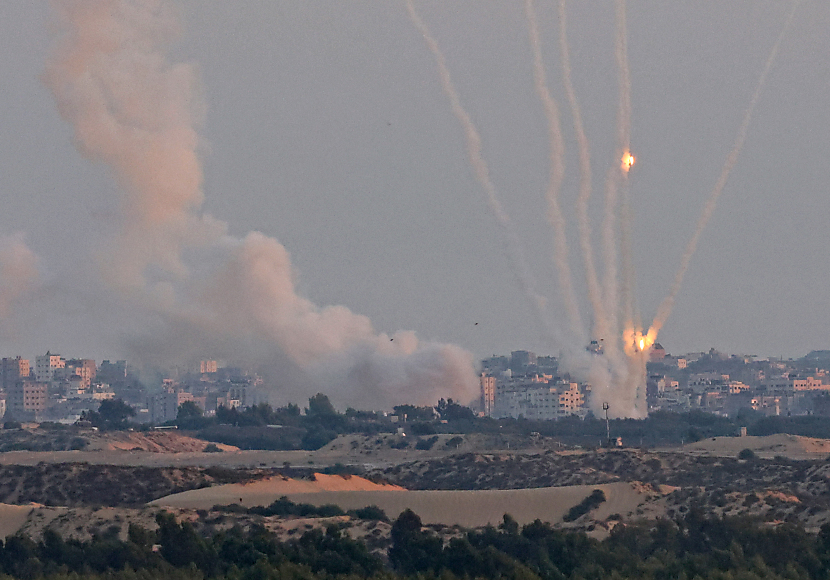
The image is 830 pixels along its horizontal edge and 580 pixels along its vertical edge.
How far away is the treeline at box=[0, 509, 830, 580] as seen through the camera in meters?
56.8

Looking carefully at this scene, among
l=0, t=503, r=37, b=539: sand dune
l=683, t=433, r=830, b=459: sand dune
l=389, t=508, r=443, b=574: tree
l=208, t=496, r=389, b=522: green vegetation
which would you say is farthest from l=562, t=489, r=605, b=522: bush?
l=683, t=433, r=830, b=459: sand dune

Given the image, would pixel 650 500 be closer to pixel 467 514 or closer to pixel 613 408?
pixel 467 514

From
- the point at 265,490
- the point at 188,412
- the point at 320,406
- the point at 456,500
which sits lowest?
the point at 456,500

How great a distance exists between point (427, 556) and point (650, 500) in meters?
22.9

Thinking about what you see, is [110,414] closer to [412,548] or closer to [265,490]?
[265,490]

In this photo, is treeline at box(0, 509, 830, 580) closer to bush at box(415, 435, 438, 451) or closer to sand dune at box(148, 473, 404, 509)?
sand dune at box(148, 473, 404, 509)

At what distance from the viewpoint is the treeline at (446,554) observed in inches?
2238

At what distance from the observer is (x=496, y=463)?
113m

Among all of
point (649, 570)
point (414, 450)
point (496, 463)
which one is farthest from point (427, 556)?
point (414, 450)

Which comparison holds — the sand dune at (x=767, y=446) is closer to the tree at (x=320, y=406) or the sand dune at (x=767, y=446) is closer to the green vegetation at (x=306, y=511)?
the green vegetation at (x=306, y=511)

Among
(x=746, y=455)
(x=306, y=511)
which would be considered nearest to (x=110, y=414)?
(x=746, y=455)

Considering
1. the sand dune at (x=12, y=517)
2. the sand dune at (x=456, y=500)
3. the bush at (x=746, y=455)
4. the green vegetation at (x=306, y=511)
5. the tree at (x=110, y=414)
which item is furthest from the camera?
the tree at (x=110, y=414)

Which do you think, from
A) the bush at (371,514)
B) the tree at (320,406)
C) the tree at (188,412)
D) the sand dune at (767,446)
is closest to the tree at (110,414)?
the tree at (188,412)

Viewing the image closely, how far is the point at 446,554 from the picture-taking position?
6328 cm
